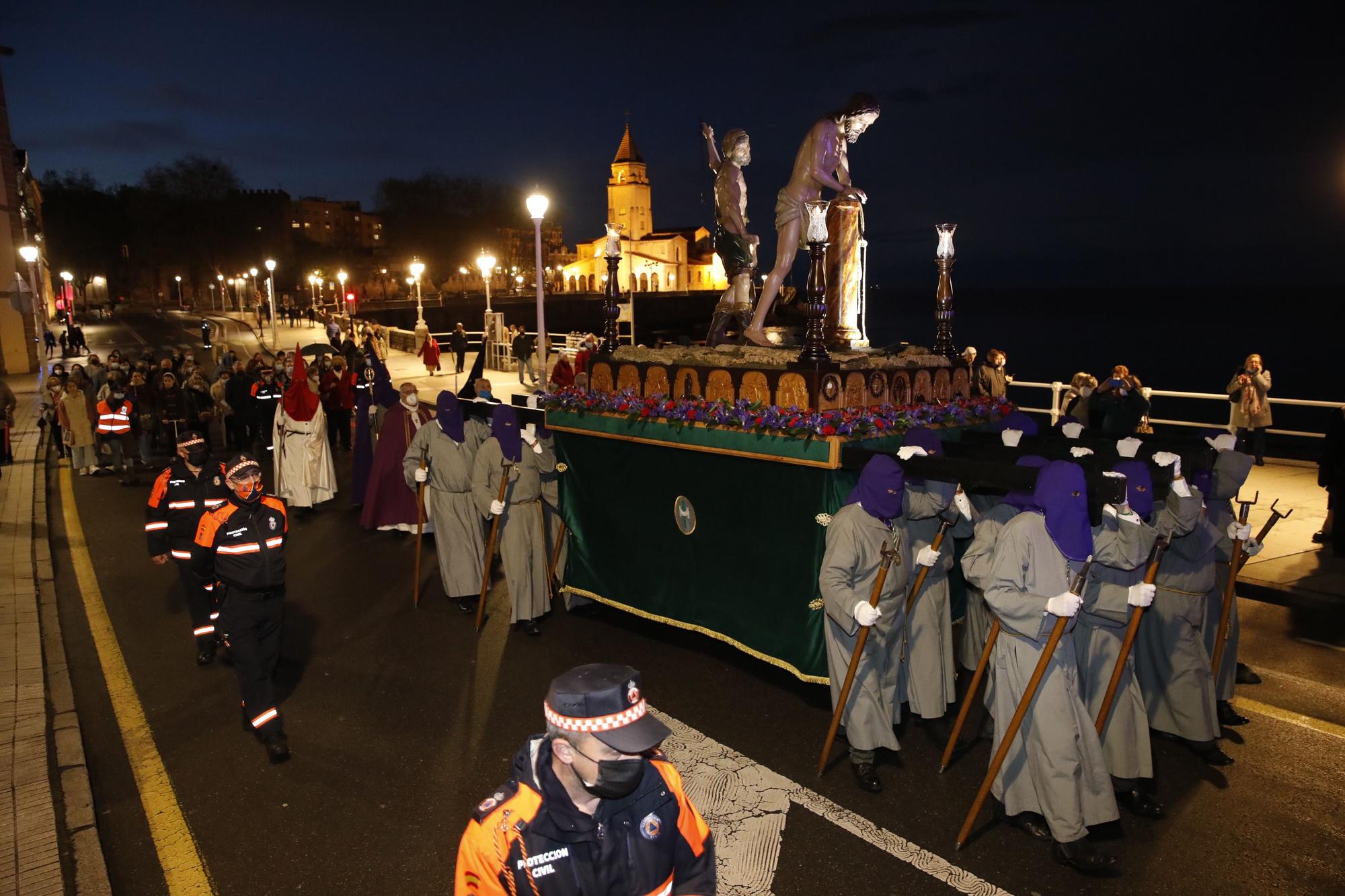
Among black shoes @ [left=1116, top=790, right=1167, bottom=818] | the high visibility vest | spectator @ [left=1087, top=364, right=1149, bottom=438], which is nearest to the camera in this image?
black shoes @ [left=1116, top=790, right=1167, bottom=818]

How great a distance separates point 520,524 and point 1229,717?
5.49 meters

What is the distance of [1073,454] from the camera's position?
5648mm

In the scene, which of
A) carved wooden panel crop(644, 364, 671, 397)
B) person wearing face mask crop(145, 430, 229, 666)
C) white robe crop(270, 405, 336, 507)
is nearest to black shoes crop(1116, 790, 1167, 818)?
carved wooden panel crop(644, 364, 671, 397)

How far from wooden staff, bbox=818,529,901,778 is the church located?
9536cm

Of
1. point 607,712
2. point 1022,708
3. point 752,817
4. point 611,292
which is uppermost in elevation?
point 611,292

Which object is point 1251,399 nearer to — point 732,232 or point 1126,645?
point 732,232

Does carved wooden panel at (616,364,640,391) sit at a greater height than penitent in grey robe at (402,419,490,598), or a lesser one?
greater

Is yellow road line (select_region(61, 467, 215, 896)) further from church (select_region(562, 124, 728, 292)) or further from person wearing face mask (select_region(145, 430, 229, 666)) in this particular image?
church (select_region(562, 124, 728, 292))

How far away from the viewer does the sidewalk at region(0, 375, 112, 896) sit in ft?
13.6

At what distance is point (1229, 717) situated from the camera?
18.4ft

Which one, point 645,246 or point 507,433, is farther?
point 645,246

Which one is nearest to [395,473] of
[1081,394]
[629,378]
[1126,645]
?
[629,378]

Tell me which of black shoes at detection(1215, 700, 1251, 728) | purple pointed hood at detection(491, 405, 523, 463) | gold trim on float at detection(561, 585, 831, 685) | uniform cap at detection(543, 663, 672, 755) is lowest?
black shoes at detection(1215, 700, 1251, 728)

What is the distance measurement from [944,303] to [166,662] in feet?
25.3
